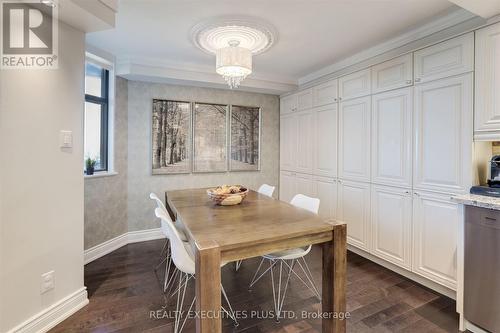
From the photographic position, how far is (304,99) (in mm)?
3934

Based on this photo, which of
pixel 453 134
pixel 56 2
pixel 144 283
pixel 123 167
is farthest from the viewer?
pixel 123 167

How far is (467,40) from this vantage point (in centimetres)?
202

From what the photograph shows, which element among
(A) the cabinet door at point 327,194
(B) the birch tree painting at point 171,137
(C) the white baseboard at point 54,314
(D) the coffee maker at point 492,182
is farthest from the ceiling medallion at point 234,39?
(C) the white baseboard at point 54,314

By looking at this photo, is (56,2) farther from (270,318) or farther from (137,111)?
(270,318)

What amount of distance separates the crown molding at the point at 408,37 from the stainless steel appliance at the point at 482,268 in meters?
1.57

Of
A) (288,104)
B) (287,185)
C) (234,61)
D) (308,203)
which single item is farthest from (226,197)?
(288,104)

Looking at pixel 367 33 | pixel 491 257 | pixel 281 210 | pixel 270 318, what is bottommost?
pixel 270 318

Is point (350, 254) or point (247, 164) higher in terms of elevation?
point (247, 164)

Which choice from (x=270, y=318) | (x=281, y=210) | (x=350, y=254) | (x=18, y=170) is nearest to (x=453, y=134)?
(x=281, y=210)

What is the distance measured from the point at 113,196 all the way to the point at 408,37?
3.87 metres

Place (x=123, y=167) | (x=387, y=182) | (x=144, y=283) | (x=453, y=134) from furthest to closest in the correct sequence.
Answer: (x=123, y=167)
(x=387, y=182)
(x=144, y=283)
(x=453, y=134)

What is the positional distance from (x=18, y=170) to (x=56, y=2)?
1122 mm

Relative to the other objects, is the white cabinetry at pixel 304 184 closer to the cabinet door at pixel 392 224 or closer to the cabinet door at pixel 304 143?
the cabinet door at pixel 304 143

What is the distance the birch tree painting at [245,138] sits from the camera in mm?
4238
